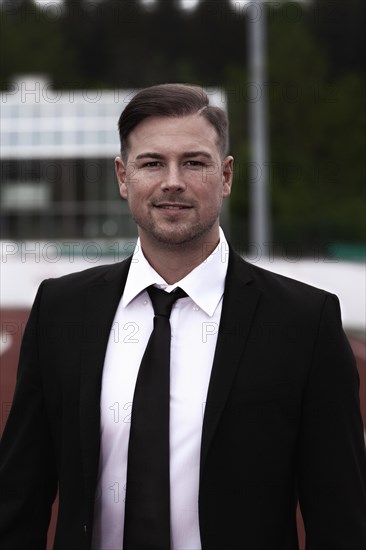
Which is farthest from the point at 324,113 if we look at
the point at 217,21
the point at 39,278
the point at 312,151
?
the point at 39,278

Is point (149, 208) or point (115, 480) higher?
point (149, 208)

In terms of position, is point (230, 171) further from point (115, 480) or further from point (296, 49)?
point (296, 49)

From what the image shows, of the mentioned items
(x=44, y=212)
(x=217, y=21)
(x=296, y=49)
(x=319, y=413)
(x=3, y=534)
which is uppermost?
(x=217, y=21)

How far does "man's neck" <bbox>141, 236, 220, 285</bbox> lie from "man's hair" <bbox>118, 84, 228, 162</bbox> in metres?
0.25

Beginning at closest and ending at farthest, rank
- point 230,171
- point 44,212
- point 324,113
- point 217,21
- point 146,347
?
point 146,347 → point 230,171 → point 44,212 → point 324,113 → point 217,21

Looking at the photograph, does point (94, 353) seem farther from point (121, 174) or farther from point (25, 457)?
point (121, 174)

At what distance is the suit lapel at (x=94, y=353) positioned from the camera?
2.05m

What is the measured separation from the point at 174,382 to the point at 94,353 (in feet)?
0.69

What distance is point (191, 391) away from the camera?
82.3 inches

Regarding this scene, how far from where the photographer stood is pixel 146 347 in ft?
6.99

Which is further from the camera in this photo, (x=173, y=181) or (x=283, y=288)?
(x=283, y=288)

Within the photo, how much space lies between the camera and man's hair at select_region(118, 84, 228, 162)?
2.14m

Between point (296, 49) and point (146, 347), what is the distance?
41490 millimetres

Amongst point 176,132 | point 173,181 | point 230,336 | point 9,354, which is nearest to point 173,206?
point 173,181
